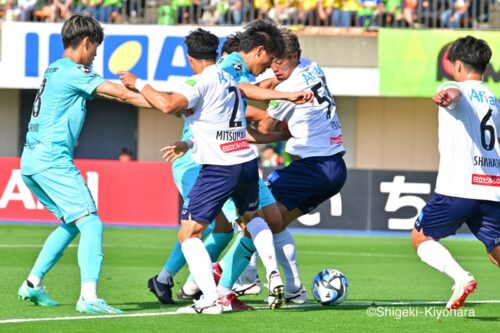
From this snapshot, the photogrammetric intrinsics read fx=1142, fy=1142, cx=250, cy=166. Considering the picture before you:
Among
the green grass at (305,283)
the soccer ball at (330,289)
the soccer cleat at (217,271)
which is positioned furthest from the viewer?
the soccer cleat at (217,271)

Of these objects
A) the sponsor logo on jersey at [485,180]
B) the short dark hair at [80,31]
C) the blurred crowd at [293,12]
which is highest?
the blurred crowd at [293,12]

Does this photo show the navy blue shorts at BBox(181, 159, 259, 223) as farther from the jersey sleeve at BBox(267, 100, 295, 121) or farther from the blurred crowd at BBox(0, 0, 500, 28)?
the blurred crowd at BBox(0, 0, 500, 28)

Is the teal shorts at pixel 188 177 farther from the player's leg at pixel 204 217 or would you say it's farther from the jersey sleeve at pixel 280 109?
the player's leg at pixel 204 217

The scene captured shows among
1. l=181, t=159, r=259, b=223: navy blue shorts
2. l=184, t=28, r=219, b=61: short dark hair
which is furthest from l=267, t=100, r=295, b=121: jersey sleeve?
l=184, t=28, r=219, b=61: short dark hair

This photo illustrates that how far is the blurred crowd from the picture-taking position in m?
27.8

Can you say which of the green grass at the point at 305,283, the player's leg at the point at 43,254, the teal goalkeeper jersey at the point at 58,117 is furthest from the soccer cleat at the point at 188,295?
the teal goalkeeper jersey at the point at 58,117

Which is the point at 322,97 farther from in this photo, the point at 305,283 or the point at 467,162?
the point at 305,283

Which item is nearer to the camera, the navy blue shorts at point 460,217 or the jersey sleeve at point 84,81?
the navy blue shorts at point 460,217

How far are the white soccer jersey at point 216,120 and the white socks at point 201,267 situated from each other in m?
0.68

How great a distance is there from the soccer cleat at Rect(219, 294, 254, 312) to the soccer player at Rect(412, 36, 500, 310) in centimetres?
160

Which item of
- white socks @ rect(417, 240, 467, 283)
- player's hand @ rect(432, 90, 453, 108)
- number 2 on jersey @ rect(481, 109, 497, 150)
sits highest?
player's hand @ rect(432, 90, 453, 108)

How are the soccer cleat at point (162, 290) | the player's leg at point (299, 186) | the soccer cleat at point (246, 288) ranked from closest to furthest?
the soccer cleat at point (162, 290) < the player's leg at point (299, 186) < the soccer cleat at point (246, 288)

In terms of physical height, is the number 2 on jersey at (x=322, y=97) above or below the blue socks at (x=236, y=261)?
above

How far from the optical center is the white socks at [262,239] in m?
9.34
